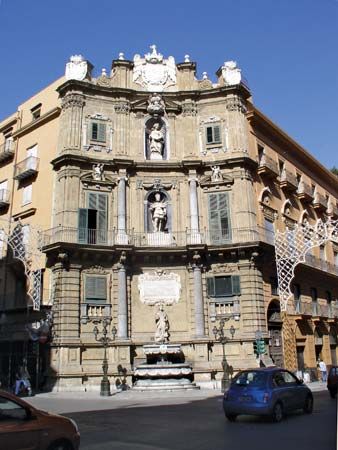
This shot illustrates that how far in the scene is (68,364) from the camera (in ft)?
81.5

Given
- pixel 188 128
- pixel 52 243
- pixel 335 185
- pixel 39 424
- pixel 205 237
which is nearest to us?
pixel 39 424

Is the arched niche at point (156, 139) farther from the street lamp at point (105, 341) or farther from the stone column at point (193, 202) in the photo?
the street lamp at point (105, 341)

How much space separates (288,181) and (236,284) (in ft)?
31.8

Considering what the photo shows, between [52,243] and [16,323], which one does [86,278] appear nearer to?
[52,243]

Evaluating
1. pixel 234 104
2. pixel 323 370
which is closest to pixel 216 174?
pixel 234 104

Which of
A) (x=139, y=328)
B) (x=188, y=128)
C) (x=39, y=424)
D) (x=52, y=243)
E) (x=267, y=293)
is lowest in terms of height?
(x=39, y=424)

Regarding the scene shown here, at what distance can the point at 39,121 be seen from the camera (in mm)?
31953

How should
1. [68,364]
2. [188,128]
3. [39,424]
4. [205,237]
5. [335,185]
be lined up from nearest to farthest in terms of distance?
[39,424] → [68,364] → [205,237] → [188,128] → [335,185]

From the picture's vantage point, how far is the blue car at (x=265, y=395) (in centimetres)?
1270

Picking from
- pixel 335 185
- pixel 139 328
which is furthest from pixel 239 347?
A: pixel 335 185

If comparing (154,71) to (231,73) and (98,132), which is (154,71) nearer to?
(231,73)

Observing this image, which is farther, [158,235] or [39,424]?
[158,235]

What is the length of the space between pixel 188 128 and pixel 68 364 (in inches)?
608

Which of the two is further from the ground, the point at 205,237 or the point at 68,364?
the point at 205,237
